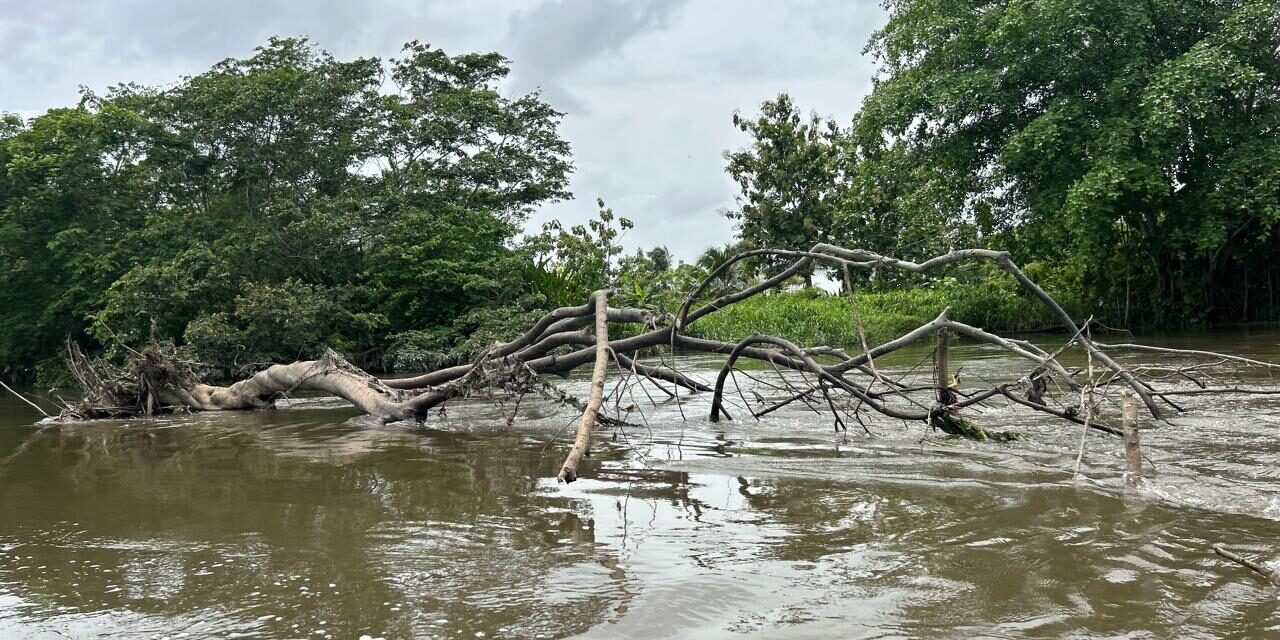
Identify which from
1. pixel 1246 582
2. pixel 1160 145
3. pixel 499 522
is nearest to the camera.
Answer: pixel 1246 582

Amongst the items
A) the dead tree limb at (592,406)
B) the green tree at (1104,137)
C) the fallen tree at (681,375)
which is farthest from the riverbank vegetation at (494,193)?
the dead tree limb at (592,406)

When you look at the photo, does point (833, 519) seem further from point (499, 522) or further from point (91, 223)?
point (91, 223)

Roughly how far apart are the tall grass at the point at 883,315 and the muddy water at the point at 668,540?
45.8ft

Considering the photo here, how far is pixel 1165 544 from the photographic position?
339 cm

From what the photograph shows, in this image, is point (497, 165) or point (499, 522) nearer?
point (499, 522)

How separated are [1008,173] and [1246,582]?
56.1ft

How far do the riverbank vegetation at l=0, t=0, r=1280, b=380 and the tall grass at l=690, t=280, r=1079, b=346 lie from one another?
0.28ft

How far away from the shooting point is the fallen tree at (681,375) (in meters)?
5.53

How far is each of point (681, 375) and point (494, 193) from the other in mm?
16112

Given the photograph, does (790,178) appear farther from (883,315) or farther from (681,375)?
(681,375)

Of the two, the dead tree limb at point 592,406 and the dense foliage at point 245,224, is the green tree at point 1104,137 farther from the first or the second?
the dead tree limb at point 592,406

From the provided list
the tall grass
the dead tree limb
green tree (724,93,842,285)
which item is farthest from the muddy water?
green tree (724,93,842,285)

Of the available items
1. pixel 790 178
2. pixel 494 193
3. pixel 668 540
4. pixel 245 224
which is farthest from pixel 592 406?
pixel 790 178

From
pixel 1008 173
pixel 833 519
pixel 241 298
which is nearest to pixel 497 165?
pixel 241 298
